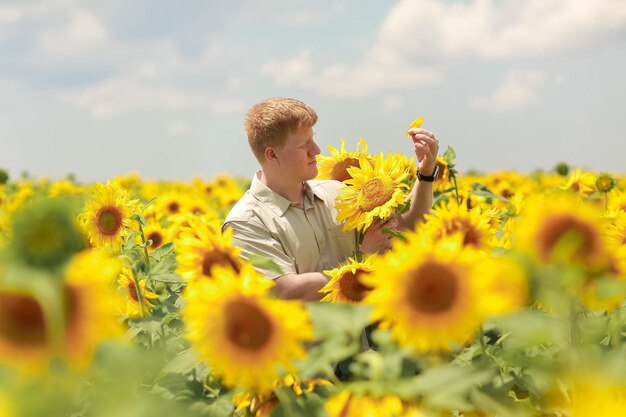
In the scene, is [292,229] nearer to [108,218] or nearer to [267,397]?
[108,218]

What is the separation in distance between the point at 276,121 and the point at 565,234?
6.98 ft

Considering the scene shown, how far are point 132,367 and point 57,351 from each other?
0.59 feet

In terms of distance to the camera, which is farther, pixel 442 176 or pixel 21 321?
pixel 442 176

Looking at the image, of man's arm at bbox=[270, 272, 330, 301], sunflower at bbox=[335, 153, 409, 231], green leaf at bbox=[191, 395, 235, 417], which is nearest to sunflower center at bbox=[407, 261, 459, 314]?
green leaf at bbox=[191, 395, 235, 417]

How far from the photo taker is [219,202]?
7758 millimetres

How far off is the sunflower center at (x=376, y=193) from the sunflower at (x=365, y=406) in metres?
1.35

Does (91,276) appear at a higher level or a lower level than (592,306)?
higher

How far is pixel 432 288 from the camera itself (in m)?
1.29

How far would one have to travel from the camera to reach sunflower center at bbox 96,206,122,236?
312 centimetres

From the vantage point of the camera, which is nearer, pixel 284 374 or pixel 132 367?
pixel 132 367

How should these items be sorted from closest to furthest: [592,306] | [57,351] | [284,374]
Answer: [57,351] < [284,374] < [592,306]

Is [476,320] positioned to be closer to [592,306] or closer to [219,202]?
[592,306]

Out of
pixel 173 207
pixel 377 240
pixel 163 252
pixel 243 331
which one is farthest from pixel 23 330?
pixel 173 207

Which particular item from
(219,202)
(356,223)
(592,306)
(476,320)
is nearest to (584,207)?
(592,306)
